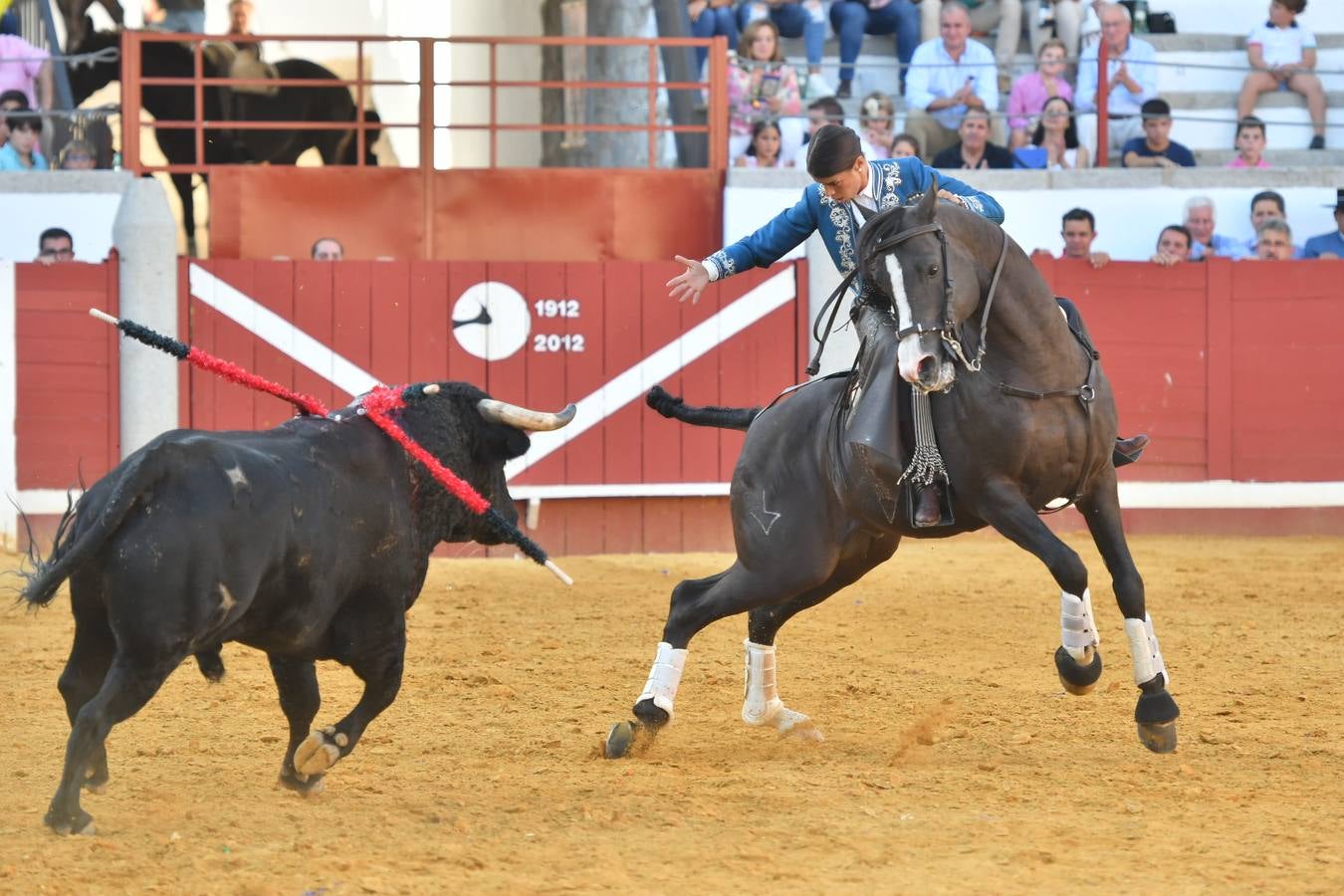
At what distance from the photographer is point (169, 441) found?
436 centimetres

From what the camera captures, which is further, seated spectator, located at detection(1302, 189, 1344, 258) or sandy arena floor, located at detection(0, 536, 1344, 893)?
seated spectator, located at detection(1302, 189, 1344, 258)

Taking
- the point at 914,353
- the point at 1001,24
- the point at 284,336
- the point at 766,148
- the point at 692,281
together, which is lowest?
the point at 914,353

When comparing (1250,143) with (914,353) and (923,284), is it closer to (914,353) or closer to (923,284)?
(923,284)

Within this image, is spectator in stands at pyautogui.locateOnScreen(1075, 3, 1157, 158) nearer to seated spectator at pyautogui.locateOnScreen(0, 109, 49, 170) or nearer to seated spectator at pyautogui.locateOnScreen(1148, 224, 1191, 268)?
seated spectator at pyautogui.locateOnScreen(1148, 224, 1191, 268)

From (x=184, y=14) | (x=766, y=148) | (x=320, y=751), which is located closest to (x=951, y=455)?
(x=320, y=751)

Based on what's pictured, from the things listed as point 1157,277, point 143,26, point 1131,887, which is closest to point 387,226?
point 143,26

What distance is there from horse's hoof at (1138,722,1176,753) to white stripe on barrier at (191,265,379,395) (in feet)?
20.6

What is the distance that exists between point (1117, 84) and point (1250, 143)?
1.06m

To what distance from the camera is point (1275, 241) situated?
11.4m

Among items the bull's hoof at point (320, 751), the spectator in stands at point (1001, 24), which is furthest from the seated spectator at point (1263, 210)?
the bull's hoof at point (320, 751)

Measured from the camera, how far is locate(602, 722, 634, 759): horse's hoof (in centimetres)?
550

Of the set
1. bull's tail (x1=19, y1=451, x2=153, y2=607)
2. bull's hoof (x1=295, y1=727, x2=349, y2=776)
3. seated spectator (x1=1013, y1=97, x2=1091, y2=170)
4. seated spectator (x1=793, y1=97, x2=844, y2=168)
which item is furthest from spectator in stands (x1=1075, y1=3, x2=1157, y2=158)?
bull's tail (x1=19, y1=451, x2=153, y2=607)

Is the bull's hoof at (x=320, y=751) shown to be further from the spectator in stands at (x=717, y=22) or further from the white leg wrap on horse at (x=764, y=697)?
the spectator in stands at (x=717, y=22)

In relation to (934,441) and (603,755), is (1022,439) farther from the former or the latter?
(603,755)
